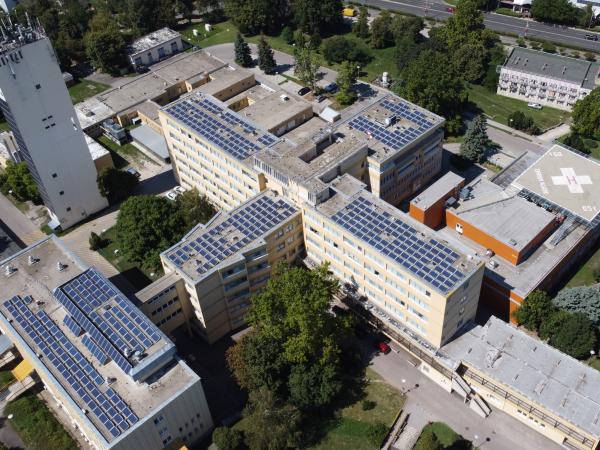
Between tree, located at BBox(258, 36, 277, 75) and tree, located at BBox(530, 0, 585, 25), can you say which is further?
tree, located at BBox(530, 0, 585, 25)

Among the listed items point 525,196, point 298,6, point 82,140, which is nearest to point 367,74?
point 298,6

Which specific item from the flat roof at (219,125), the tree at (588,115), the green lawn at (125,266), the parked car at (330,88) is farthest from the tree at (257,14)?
the tree at (588,115)

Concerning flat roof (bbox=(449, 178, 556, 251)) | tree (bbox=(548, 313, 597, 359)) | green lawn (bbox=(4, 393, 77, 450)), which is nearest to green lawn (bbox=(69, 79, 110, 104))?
green lawn (bbox=(4, 393, 77, 450))

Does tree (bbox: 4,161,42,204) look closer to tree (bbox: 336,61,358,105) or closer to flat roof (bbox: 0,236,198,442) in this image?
flat roof (bbox: 0,236,198,442)

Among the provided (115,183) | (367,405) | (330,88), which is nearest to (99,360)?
(367,405)

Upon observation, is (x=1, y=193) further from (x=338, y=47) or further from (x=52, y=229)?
(x=338, y=47)

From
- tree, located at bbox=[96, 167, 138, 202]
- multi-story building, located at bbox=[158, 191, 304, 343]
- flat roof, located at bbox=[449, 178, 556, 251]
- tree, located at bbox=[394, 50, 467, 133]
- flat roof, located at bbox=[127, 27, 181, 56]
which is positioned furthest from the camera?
flat roof, located at bbox=[127, 27, 181, 56]

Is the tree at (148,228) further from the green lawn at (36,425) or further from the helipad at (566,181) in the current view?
the helipad at (566,181)
